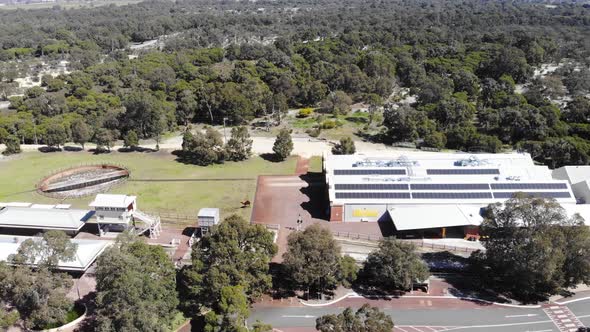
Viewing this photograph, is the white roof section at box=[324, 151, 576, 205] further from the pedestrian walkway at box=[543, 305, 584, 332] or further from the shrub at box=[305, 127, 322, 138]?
the shrub at box=[305, 127, 322, 138]

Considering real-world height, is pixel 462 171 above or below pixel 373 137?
below

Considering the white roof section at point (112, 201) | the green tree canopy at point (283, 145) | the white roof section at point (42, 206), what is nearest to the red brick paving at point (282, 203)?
the green tree canopy at point (283, 145)

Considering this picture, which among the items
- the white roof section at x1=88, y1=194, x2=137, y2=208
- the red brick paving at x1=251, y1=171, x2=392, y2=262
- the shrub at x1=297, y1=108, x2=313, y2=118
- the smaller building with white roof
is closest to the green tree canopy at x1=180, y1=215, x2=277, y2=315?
the red brick paving at x1=251, y1=171, x2=392, y2=262

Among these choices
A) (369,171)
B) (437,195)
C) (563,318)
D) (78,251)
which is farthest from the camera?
(369,171)

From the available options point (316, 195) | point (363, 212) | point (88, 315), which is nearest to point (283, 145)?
point (316, 195)

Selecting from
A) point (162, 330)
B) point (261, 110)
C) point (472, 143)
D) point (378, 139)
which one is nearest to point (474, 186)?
point (472, 143)

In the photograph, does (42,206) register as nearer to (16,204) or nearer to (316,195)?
(16,204)
